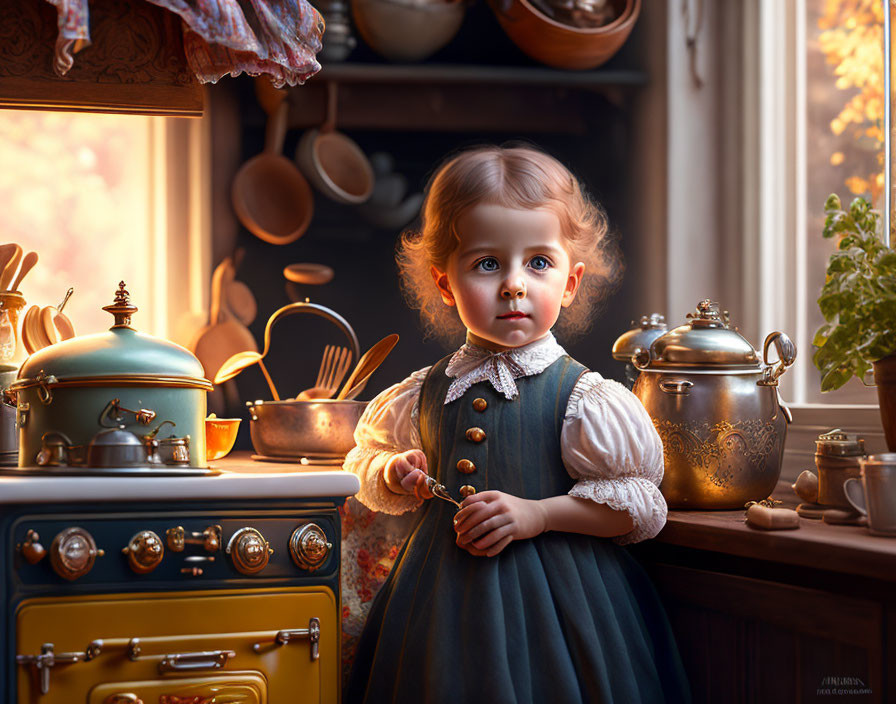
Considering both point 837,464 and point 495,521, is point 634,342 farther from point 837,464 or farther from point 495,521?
point 495,521

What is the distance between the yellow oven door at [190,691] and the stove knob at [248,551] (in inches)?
5.1

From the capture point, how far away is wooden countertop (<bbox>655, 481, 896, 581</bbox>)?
3.36 feet

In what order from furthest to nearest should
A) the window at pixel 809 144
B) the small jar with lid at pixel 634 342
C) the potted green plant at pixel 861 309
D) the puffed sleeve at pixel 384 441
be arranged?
the window at pixel 809 144
the small jar with lid at pixel 634 342
the puffed sleeve at pixel 384 441
the potted green plant at pixel 861 309

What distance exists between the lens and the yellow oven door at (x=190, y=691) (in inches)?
44.1

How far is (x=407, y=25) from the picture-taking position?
1956 mm

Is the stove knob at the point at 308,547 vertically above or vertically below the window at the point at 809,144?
below

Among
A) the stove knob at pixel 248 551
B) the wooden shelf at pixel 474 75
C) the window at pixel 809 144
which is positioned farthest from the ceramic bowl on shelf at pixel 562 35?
the stove knob at pixel 248 551

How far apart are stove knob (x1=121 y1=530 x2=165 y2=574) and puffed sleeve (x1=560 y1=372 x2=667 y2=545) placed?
1.72ft

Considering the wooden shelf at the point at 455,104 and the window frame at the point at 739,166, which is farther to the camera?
the wooden shelf at the point at 455,104

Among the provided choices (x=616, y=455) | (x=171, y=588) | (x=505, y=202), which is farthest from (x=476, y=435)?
(x=171, y=588)

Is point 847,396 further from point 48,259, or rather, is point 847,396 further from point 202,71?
point 48,259

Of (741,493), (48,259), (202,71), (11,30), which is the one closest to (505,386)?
(741,493)

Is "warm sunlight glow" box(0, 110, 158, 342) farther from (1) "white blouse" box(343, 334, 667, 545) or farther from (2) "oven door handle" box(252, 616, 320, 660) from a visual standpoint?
(2) "oven door handle" box(252, 616, 320, 660)

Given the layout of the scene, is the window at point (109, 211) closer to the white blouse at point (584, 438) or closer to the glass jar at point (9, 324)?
the glass jar at point (9, 324)
